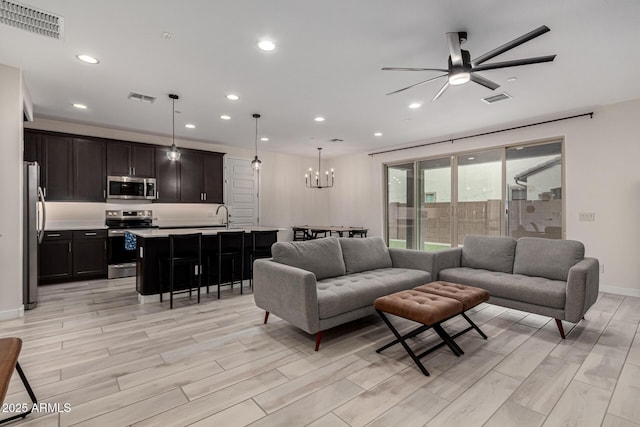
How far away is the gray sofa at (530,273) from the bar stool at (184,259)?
325 cm

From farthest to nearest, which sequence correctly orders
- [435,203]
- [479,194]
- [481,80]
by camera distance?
1. [435,203]
2. [479,194]
3. [481,80]

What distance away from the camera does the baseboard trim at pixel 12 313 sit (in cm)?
345

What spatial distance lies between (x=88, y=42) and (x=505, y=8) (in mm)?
3685

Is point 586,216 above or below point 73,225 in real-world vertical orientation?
above

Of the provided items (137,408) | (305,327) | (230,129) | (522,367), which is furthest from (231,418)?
(230,129)

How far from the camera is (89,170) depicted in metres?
5.64

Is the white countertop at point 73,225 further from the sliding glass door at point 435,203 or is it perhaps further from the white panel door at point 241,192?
the sliding glass door at point 435,203

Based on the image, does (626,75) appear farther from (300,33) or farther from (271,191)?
(271,191)

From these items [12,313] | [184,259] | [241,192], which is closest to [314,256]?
[184,259]

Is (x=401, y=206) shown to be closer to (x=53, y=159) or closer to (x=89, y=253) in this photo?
(x=89, y=253)

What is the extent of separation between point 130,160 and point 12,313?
336 cm

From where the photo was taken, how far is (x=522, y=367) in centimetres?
241

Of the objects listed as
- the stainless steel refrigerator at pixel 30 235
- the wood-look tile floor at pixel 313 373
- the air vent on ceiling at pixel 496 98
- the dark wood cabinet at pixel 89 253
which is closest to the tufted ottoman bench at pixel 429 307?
the wood-look tile floor at pixel 313 373

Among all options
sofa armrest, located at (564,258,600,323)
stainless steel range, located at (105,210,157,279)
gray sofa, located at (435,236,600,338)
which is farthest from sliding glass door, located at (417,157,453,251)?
stainless steel range, located at (105,210,157,279)
